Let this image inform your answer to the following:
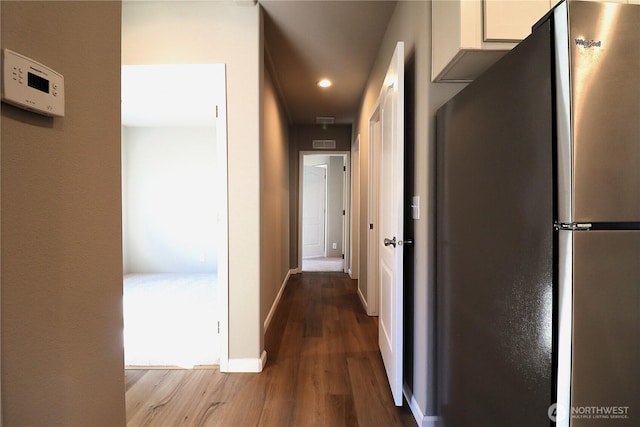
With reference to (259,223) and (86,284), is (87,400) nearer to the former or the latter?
(86,284)

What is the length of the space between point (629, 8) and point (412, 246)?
125cm

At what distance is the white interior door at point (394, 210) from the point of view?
154cm

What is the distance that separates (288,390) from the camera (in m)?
1.86

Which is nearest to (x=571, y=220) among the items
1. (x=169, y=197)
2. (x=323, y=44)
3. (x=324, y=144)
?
(x=323, y=44)

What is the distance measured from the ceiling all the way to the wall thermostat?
73.0 inches

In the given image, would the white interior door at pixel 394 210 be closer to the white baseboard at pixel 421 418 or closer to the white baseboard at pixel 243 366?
the white baseboard at pixel 421 418

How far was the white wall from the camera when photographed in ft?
16.6

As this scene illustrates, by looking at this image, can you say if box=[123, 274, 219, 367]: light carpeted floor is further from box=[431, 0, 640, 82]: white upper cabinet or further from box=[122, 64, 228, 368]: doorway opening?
box=[431, 0, 640, 82]: white upper cabinet

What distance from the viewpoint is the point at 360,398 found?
1785 millimetres

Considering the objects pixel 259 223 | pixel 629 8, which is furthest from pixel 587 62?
pixel 259 223

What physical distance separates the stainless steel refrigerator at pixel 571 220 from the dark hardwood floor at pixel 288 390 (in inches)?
41.5

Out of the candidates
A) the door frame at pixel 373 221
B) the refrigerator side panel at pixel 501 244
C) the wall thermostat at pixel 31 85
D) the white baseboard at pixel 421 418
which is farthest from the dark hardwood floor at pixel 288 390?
the wall thermostat at pixel 31 85

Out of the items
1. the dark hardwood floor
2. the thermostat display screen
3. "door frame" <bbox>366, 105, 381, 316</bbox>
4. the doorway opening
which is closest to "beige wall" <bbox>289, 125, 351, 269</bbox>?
the doorway opening

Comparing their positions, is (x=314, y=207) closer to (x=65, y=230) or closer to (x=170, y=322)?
(x=170, y=322)
